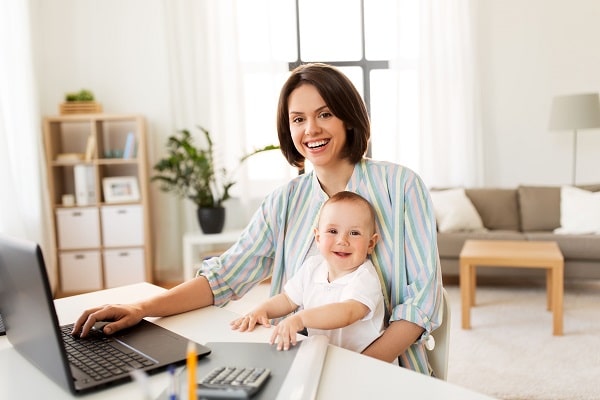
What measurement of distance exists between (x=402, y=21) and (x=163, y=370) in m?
4.72

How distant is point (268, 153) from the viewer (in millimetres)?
5199

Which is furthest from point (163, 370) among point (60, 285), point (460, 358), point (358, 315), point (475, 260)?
point (60, 285)

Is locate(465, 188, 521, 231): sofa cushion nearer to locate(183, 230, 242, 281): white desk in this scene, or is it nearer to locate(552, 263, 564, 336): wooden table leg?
locate(552, 263, 564, 336): wooden table leg

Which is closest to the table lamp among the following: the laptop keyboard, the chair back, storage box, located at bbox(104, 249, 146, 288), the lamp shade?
the lamp shade

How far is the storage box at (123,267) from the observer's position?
4.62 m

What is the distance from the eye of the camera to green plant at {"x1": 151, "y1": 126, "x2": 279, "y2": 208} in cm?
457

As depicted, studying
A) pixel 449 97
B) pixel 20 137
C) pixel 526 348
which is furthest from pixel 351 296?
pixel 449 97

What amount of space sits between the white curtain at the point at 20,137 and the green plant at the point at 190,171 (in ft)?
2.76

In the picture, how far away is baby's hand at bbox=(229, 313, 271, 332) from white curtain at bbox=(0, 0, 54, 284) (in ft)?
9.59

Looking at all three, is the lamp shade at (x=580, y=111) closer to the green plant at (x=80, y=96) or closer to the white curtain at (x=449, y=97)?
the white curtain at (x=449, y=97)

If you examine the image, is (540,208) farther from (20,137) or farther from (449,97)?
(20,137)

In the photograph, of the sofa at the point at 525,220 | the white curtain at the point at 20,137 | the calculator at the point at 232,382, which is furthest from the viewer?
the sofa at the point at 525,220

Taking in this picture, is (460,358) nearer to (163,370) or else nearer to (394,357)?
(394,357)

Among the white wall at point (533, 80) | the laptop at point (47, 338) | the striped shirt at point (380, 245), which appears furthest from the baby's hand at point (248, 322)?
the white wall at point (533, 80)
